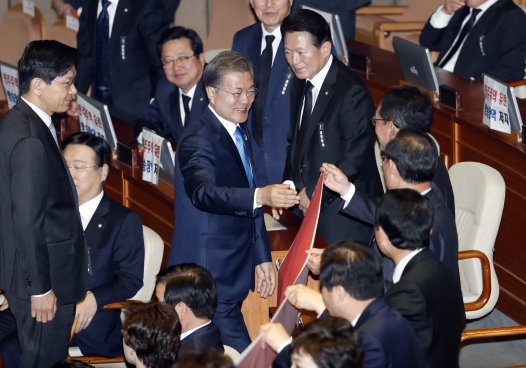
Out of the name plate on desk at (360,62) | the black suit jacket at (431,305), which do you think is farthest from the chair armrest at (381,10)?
the black suit jacket at (431,305)

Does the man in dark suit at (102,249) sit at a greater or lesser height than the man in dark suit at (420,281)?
lesser

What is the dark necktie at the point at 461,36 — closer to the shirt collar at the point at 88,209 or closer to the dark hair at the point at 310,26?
the dark hair at the point at 310,26

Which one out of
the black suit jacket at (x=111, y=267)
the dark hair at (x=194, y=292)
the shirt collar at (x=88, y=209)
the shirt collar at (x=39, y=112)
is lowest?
the black suit jacket at (x=111, y=267)

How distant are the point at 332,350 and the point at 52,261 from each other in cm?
131

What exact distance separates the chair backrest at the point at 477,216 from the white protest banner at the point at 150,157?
1392 millimetres

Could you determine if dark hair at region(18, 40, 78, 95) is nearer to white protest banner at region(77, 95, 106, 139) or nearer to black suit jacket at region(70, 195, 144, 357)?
black suit jacket at region(70, 195, 144, 357)

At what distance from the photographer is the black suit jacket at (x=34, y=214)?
278 centimetres

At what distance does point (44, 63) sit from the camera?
9.45ft

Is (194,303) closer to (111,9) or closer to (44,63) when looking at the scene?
(44,63)

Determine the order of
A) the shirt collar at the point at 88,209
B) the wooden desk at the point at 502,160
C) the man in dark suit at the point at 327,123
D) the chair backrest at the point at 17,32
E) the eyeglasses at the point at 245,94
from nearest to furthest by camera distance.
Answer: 1. the eyeglasses at the point at 245,94
2. the shirt collar at the point at 88,209
3. the man in dark suit at the point at 327,123
4. the wooden desk at the point at 502,160
5. the chair backrest at the point at 17,32

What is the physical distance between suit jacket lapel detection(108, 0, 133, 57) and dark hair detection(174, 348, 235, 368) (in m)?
3.56

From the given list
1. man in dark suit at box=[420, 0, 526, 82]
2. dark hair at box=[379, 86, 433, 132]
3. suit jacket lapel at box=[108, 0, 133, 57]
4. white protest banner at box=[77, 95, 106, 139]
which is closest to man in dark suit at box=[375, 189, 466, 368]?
dark hair at box=[379, 86, 433, 132]

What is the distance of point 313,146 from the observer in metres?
3.63

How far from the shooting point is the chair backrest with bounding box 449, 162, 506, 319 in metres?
3.51
